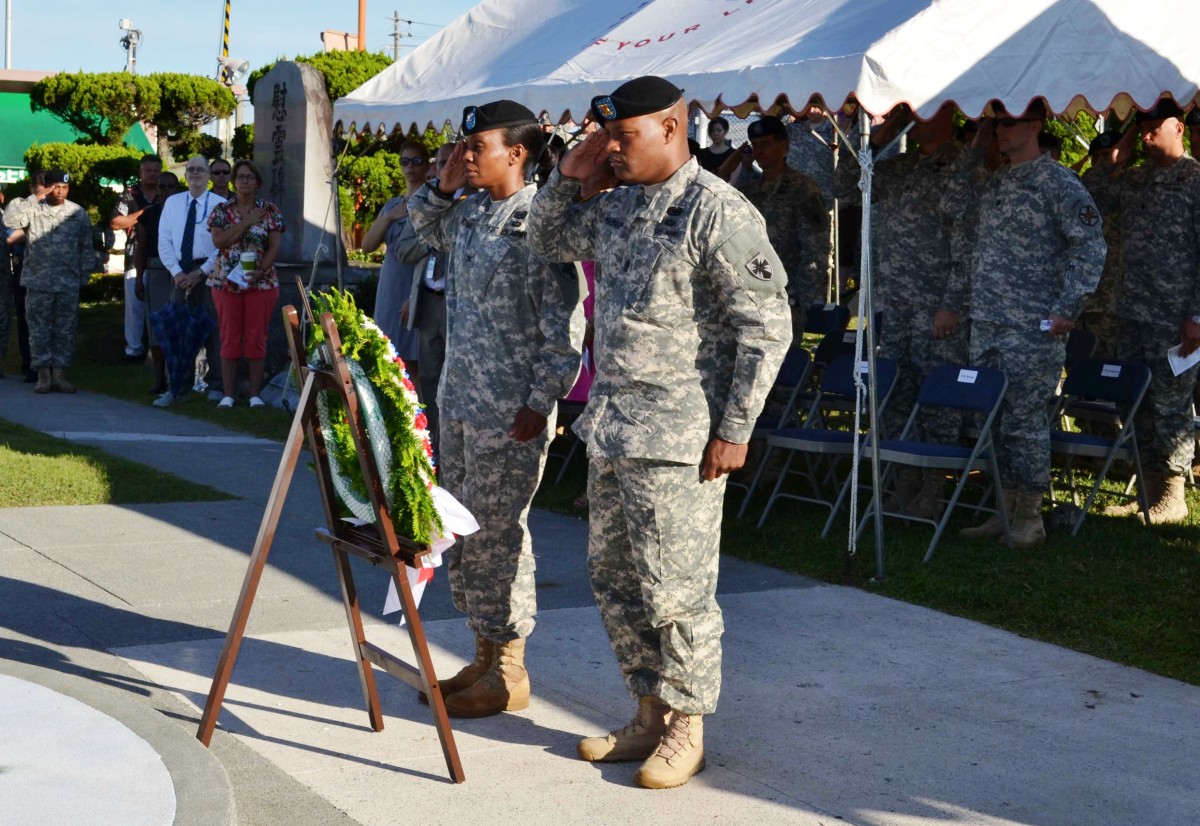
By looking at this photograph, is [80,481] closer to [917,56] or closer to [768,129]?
[768,129]

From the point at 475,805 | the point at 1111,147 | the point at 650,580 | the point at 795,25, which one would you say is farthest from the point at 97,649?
the point at 1111,147

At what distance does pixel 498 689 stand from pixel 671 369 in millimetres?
1331

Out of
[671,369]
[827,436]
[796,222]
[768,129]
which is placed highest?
[768,129]

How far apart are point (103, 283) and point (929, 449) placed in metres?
14.3

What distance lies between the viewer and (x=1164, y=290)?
824 cm

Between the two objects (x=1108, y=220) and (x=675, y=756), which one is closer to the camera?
(x=675, y=756)

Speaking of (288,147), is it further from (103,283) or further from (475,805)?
(475,805)

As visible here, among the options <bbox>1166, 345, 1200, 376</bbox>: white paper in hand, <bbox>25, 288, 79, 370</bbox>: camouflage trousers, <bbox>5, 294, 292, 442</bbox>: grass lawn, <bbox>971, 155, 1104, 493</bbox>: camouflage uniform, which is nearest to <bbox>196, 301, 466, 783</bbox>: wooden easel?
<bbox>971, 155, 1104, 493</bbox>: camouflage uniform

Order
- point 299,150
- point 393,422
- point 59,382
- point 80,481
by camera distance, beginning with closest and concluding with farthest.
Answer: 1. point 393,422
2. point 80,481
3. point 59,382
4. point 299,150

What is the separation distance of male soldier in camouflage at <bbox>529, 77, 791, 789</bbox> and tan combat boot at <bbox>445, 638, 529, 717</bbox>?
643 millimetres

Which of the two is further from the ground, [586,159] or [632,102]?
[632,102]

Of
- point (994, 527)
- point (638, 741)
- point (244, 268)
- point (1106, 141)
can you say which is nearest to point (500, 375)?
point (638, 741)

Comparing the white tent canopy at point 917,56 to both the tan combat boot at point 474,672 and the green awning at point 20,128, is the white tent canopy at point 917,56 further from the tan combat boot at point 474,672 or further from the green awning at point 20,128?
the green awning at point 20,128

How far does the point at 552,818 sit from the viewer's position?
3.97 metres
